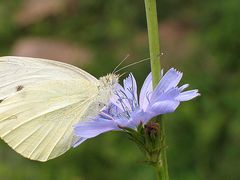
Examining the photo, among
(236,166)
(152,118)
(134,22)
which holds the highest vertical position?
(134,22)

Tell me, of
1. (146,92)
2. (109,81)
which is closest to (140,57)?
(109,81)

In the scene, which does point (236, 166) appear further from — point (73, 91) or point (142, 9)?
point (142, 9)

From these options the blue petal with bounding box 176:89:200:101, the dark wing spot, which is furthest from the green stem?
the dark wing spot

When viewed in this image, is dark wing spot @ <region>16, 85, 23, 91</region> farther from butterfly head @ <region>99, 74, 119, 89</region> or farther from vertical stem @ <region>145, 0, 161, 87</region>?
vertical stem @ <region>145, 0, 161, 87</region>

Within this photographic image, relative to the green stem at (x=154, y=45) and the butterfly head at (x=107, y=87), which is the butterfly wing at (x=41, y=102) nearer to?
the butterfly head at (x=107, y=87)

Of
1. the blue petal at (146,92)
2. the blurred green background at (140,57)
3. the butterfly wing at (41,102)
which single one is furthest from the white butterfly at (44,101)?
the blurred green background at (140,57)

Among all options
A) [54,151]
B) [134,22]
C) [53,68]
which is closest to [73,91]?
[53,68]

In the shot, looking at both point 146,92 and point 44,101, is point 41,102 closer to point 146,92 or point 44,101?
point 44,101
